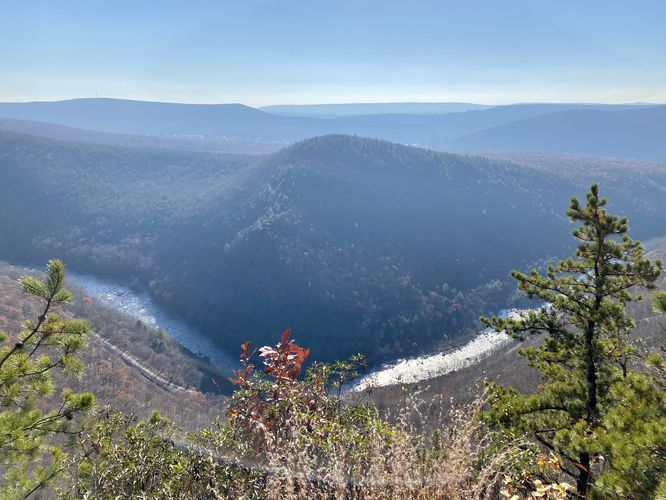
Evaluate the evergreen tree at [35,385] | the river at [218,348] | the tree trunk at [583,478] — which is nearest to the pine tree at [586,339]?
the tree trunk at [583,478]

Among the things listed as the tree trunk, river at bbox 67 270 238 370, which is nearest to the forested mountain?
river at bbox 67 270 238 370

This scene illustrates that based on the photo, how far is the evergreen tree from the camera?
5555 mm

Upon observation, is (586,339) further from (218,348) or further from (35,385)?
(218,348)

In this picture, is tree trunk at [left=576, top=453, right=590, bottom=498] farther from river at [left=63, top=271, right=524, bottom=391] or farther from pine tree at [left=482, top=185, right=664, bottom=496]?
river at [left=63, top=271, right=524, bottom=391]

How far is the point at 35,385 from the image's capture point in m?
6.11

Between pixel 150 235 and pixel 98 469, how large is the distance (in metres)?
138

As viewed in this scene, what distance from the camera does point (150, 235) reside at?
436 feet

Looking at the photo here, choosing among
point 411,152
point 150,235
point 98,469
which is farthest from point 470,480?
point 411,152

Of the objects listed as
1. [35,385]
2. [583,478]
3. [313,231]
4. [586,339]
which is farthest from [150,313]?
[583,478]

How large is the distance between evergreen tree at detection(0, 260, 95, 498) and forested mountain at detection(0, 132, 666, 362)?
252 feet

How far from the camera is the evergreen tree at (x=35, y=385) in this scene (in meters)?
5.55

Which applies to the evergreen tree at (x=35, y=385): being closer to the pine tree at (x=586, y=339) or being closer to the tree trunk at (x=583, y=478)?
the pine tree at (x=586, y=339)

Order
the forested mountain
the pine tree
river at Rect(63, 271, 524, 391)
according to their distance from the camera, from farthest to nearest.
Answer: the forested mountain, river at Rect(63, 271, 524, 391), the pine tree

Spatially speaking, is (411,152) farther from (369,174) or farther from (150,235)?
(150,235)
